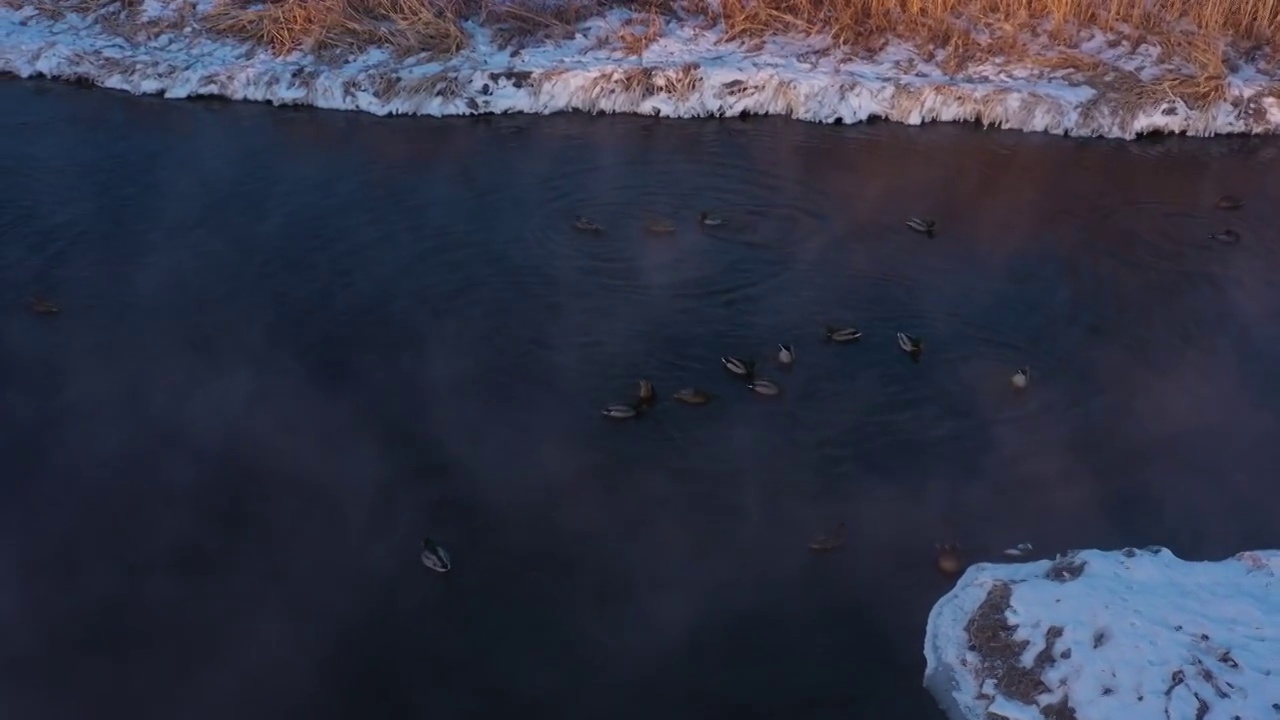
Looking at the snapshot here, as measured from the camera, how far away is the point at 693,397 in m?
6.09

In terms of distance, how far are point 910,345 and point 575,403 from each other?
2.00 metres

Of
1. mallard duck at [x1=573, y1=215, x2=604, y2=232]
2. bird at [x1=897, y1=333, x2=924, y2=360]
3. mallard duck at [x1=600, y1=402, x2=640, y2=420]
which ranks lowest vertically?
bird at [x1=897, y1=333, x2=924, y2=360]

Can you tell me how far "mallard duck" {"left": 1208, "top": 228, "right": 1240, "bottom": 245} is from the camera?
7852 millimetres

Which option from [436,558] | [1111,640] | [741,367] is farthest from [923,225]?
[436,558]

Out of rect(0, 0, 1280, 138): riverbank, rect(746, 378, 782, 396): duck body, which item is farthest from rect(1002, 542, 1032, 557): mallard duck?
rect(0, 0, 1280, 138): riverbank

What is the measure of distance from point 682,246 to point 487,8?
4406 mm

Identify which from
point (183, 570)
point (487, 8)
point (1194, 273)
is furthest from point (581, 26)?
point (183, 570)

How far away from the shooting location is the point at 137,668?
4590 mm

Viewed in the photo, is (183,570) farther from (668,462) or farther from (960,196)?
(960,196)

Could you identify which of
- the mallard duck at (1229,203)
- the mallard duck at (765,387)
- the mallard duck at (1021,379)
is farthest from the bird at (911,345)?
the mallard duck at (1229,203)

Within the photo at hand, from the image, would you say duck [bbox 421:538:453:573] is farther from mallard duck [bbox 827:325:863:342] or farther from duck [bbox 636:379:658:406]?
mallard duck [bbox 827:325:863:342]

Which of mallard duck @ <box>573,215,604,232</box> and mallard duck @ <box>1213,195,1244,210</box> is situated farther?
mallard duck @ <box>1213,195,1244,210</box>

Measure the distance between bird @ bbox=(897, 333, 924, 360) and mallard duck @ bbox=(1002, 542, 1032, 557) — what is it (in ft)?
5.18

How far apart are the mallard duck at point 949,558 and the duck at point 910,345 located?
1.60m
